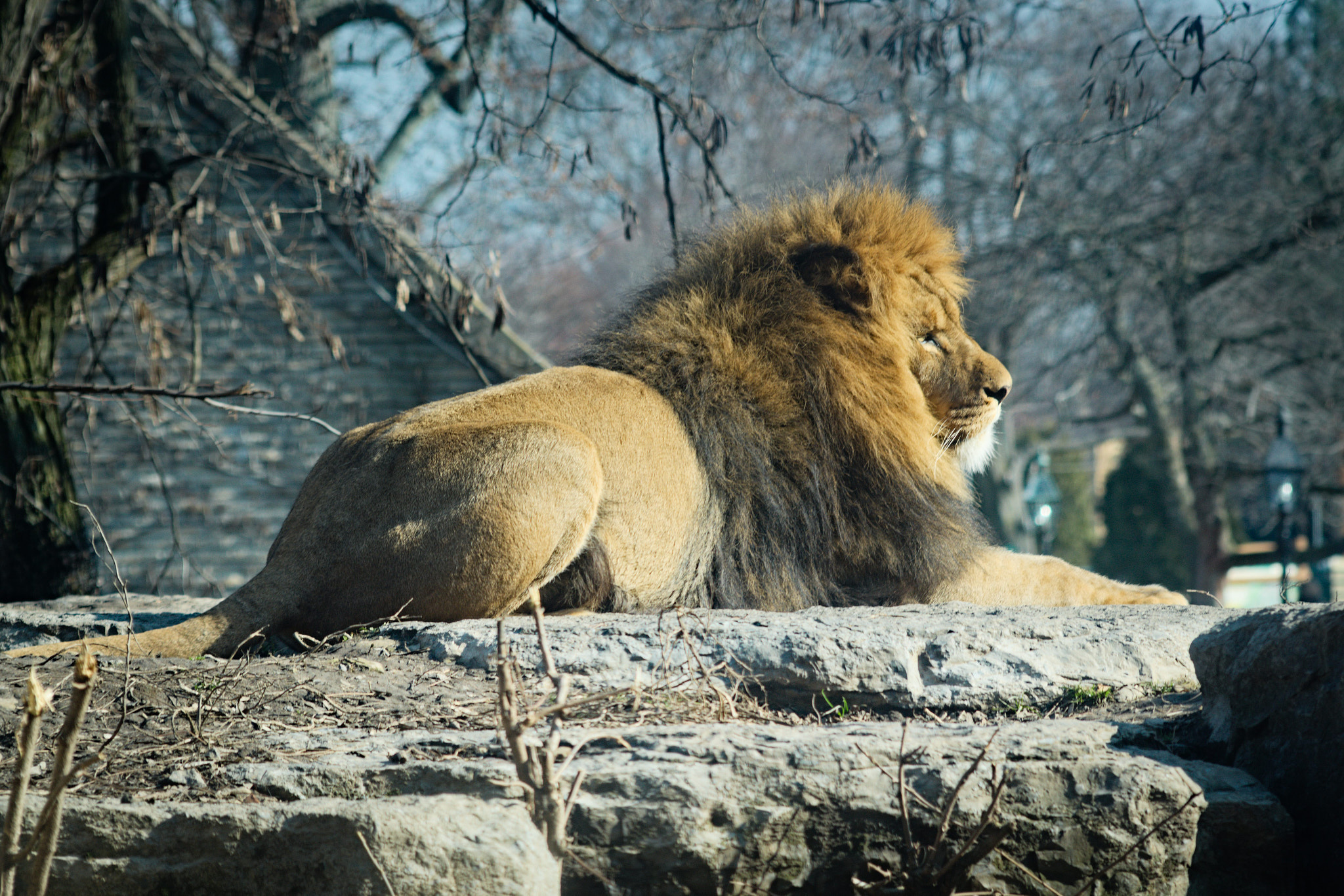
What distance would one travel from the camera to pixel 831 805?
233cm

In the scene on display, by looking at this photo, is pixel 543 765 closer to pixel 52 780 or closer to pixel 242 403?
pixel 52 780

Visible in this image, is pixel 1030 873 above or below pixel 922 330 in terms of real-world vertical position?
below

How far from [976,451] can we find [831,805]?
3.18 meters

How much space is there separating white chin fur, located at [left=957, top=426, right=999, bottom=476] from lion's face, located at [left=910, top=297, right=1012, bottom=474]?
0.5 inches

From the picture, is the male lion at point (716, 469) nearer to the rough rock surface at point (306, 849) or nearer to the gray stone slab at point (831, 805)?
the gray stone slab at point (831, 805)

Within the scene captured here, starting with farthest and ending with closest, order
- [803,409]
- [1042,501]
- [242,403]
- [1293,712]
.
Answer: [1042,501], [242,403], [803,409], [1293,712]

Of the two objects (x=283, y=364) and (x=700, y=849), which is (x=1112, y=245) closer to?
(x=283, y=364)

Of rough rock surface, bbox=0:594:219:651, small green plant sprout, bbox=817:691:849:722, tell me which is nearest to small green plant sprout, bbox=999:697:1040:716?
small green plant sprout, bbox=817:691:849:722

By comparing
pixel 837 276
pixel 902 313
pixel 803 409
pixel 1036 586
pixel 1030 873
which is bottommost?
pixel 1030 873

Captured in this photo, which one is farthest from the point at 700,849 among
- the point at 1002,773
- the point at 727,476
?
the point at 727,476

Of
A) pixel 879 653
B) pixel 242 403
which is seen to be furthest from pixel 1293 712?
pixel 242 403

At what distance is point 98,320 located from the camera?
33.3 ft

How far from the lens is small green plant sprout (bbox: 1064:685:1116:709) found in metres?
3.32

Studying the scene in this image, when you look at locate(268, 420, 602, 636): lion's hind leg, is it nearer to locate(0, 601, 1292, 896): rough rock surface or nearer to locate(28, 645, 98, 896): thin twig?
locate(0, 601, 1292, 896): rough rock surface
